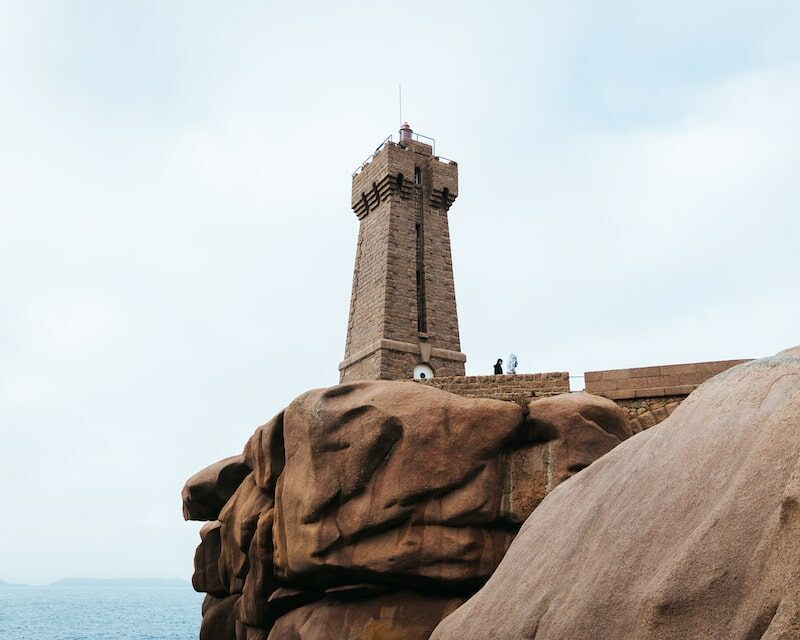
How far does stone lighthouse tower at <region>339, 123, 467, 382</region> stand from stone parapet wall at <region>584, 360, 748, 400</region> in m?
12.1

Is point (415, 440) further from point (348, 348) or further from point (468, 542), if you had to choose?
point (348, 348)

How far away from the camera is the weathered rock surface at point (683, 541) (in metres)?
4.20

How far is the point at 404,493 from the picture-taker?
37.5 feet

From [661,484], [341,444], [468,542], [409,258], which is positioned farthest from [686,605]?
[409,258]

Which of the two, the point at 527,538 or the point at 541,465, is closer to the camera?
the point at 527,538

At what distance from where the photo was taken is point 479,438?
11.8m

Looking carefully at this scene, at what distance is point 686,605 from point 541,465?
7495 mm

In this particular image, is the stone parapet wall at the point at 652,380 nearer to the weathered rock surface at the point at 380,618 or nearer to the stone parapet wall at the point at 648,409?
the stone parapet wall at the point at 648,409

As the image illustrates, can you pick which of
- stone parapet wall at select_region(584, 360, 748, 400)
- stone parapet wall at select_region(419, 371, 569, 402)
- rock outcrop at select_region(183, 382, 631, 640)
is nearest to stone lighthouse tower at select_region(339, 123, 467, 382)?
stone parapet wall at select_region(419, 371, 569, 402)

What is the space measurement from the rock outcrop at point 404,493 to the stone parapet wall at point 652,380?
1902 millimetres

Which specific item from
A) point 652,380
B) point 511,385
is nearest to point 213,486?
point 511,385

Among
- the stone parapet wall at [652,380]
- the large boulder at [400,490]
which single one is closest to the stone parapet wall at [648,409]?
the stone parapet wall at [652,380]

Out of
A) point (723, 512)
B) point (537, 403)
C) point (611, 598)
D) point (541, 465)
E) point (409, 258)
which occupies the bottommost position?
point (611, 598)

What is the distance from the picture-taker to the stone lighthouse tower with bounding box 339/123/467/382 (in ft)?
88.3
